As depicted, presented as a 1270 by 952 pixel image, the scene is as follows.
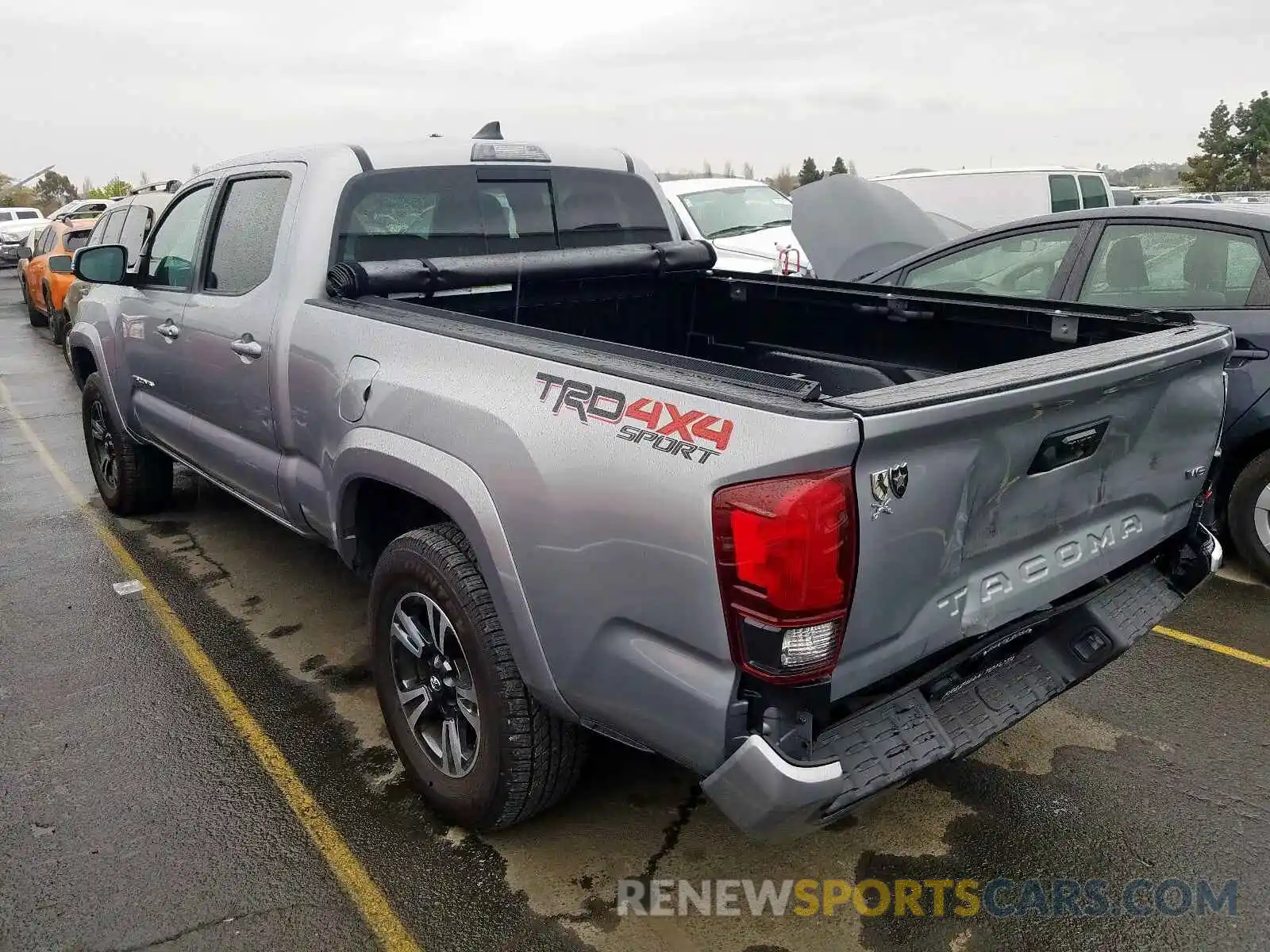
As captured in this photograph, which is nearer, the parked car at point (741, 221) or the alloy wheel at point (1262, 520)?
the alloy wheel at point (1262, 520)

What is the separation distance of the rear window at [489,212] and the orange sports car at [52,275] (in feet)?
32.2

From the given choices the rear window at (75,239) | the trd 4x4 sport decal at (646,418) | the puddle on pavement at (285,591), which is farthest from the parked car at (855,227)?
the rear window at (75,239)

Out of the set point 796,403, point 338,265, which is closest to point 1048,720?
point 796,403

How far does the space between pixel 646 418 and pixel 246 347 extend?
7.16ft

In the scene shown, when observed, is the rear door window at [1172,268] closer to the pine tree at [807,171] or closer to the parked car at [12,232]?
the parked car at [12,232]

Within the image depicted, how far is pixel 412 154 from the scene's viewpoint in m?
3.75

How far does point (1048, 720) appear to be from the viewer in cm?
357

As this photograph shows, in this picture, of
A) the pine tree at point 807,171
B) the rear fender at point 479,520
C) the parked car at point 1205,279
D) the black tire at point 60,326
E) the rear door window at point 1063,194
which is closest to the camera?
the rear fender at point 479,520

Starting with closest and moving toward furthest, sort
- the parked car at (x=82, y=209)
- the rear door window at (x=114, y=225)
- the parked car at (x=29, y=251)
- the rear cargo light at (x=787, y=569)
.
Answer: the rear cargo light at (x=787, y=569)
the rear door window at (x=114, y=225)
the parked car at (x=29, y=251)
the parked car at (x=82, y=209)

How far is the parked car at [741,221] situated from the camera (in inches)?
392

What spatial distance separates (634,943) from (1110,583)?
164 cm

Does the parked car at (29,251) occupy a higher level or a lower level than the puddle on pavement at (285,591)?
higher

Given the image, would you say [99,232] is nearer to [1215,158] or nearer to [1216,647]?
[1216,647]

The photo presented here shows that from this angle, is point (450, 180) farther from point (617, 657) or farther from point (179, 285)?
point (617, 657)
